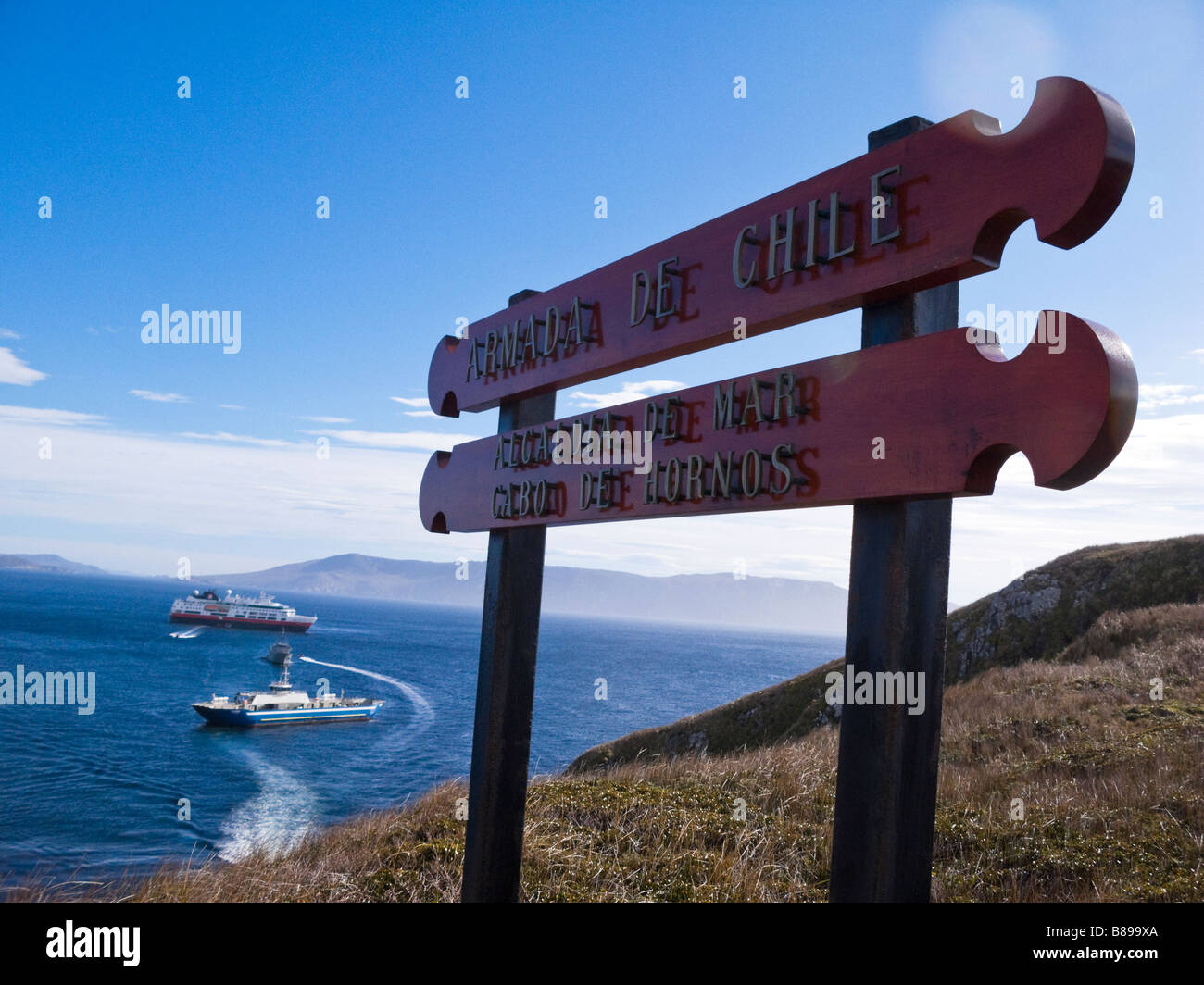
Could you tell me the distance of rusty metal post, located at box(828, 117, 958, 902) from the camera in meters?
2.47

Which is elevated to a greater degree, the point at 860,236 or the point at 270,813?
the point at 860,236

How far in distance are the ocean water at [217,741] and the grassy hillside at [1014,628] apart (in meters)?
4.28

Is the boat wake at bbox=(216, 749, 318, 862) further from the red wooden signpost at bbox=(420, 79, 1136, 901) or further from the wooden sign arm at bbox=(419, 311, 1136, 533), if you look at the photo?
the red wooden signpost at bbox=(420, 79, 1136, 901)

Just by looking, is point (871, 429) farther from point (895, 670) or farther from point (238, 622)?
point (238, 622)

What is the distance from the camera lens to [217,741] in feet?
151

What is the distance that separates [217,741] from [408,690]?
2583 cm

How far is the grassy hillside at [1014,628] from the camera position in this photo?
19500 millimetres

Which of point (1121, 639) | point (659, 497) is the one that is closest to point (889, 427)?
point (659, 497)

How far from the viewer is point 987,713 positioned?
10.3 metres

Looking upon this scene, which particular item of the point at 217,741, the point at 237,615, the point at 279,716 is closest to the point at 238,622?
the point at 237,615

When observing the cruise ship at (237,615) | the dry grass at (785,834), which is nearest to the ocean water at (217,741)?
the dry grass at (785,834)

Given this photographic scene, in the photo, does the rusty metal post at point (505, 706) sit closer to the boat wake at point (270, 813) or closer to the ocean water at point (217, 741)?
the ocean water at point (217, 741)
